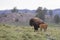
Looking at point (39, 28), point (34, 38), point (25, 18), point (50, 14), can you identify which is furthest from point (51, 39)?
point (50, 14)

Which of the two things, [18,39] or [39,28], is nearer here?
[18,39]

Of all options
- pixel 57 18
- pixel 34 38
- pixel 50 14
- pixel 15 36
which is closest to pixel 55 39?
pixel 34 38

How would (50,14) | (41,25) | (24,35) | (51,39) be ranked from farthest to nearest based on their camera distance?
(50,14) → (41,25) → (51,39) → (24,35)

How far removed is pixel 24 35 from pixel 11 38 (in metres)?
1.27

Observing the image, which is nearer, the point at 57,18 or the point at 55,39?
the point at 55,39

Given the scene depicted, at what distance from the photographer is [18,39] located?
10.3 meters

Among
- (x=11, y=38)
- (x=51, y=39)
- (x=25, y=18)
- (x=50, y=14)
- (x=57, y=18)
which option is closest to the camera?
(x=11, y=38)

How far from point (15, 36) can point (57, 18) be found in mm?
41517

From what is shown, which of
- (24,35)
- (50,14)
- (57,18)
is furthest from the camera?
(50,14)

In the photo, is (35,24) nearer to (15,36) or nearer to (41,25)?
(41,25)

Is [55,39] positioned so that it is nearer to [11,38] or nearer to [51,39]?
[51,39]

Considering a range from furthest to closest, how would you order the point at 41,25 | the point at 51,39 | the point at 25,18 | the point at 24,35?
the point at 25,18
the point at 41,25
the point at 51,39
the point at 24,35

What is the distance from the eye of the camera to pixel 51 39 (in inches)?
478

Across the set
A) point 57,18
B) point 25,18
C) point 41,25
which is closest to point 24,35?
point 41,25
